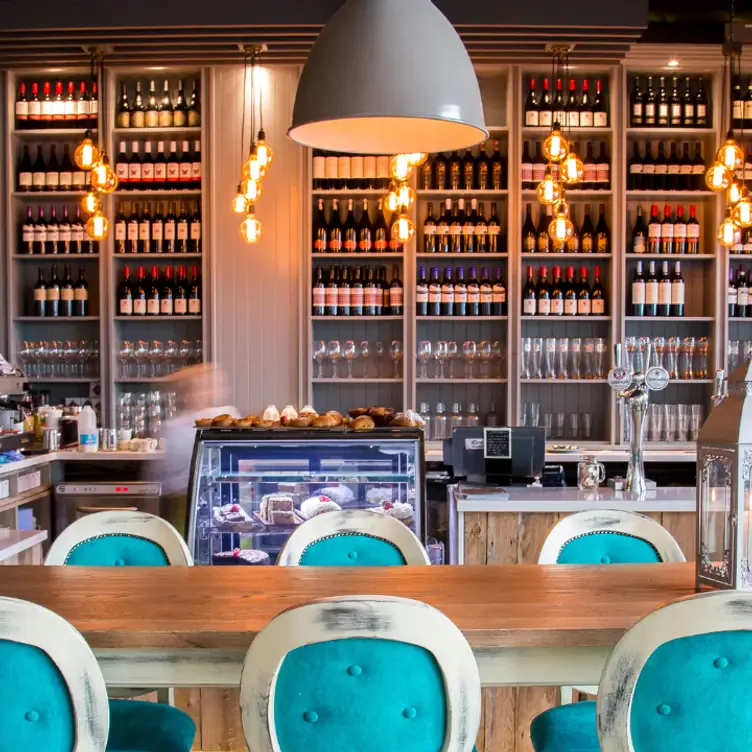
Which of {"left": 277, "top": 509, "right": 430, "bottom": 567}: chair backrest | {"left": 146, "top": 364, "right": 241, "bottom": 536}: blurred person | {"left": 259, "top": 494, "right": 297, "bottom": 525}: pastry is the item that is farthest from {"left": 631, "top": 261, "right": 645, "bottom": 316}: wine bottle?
{"left": 277, "top": 509, "right": 430, "bottom": 567}: chair backrest

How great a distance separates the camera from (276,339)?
19.2 feet

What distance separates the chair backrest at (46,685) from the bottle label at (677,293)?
16.2ft

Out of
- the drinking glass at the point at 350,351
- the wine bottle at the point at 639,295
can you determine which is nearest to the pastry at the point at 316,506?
the drinking glass at the point at 350,351

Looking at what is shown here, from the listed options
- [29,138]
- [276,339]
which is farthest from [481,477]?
[29,138]

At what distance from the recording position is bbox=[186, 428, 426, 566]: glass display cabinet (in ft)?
11.1

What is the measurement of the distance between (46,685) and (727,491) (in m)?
1.35

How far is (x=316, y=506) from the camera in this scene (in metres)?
3.46

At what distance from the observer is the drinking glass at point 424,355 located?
226 inches

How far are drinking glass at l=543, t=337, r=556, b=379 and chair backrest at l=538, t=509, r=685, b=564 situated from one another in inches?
130

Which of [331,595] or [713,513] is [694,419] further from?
[331,595]

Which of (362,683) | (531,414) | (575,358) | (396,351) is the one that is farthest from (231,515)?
(575,358)

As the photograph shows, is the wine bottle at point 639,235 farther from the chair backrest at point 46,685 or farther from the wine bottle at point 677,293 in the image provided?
the chair backrest at point 46,685

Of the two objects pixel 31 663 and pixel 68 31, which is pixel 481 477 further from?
pixel 68 31

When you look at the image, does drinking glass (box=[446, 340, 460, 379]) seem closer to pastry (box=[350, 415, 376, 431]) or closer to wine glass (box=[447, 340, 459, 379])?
wine glass (box=[447, 340, 459, 379])
